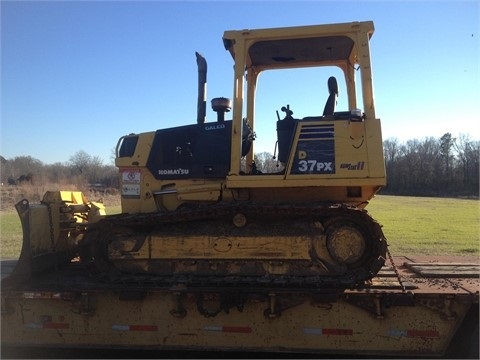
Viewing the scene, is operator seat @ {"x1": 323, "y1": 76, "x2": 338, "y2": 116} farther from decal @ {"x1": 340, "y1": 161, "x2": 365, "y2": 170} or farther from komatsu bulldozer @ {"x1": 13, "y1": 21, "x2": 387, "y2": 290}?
decal @ {"x1": 340, "y1": 161, "x2": 365, "y2": 170}

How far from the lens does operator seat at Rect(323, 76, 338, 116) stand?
21.2ft

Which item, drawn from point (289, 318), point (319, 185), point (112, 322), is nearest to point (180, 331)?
point (112, 322)

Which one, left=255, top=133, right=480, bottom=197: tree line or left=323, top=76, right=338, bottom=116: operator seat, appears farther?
left=255, top=133, right=480, bottom=197: tree line

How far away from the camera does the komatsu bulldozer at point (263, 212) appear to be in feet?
17.1

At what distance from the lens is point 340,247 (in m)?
5.21

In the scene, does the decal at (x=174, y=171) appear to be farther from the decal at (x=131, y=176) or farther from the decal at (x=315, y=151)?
the decal at (x=315, y=151)

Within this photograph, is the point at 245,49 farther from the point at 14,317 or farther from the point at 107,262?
the point at 14,317

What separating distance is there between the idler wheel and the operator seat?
1984 millimetres

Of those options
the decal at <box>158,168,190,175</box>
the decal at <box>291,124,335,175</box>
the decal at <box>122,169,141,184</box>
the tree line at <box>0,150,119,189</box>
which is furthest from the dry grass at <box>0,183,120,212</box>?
the decal at <box>291,124,335,175</box>

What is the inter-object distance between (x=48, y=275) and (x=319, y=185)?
4.07m

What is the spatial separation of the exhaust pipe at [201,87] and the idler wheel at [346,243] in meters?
2.56

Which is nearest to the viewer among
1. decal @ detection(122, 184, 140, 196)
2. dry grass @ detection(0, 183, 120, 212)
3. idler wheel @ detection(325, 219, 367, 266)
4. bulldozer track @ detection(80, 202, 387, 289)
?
bulldozer track @ detection(80, 202, 387, 289)

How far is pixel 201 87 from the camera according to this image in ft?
20.9

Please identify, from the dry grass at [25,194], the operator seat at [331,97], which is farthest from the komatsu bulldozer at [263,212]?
the dry grass at [25,194]
